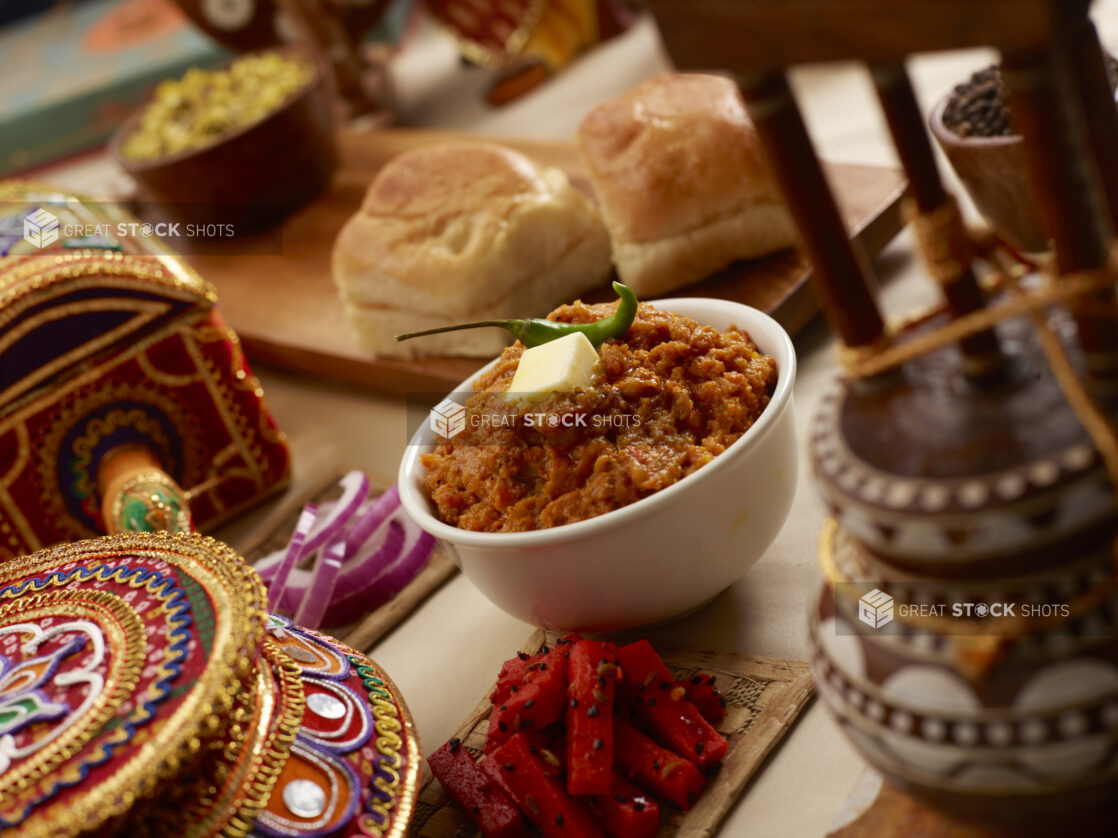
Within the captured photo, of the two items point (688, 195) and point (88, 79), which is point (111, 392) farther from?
point (88, 79)

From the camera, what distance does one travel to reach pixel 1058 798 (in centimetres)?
75

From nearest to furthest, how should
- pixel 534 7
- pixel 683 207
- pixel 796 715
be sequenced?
pixel 796 715 < pixel 683 207 < pixel 534 7

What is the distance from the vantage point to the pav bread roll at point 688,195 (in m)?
1.94

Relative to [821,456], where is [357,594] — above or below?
below

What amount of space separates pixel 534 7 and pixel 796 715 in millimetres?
3127

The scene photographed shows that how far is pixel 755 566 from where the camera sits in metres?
1.46

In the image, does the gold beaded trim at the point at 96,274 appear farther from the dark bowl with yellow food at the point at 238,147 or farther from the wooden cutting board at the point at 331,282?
the dark bowl with yellow food at the point at 238,147

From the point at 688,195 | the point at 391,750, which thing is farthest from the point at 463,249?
the point at 391,750

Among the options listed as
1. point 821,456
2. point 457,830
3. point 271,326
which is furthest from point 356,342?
point 821,456

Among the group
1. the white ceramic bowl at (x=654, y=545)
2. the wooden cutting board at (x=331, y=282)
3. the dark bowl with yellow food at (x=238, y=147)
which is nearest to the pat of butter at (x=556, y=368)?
the white ceramic bowl at (x=654, y=545)

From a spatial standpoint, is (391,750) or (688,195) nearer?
(391,750)

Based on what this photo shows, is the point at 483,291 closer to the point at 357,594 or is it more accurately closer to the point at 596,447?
the point at 357,594

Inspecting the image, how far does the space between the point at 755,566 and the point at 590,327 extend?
400mm

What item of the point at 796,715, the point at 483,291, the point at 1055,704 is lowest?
the point at 796,715
